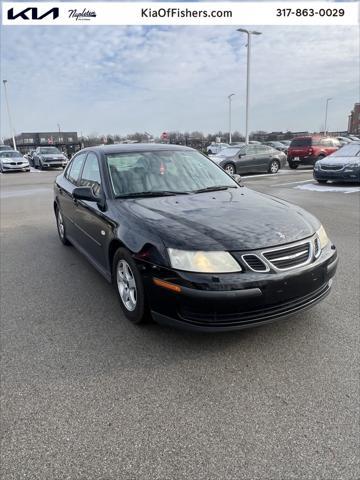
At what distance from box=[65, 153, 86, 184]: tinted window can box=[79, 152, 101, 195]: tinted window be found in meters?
0.27

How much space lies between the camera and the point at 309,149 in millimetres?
20094

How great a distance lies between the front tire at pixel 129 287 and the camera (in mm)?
2965

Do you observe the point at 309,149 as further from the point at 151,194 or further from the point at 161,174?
the point at 151,194

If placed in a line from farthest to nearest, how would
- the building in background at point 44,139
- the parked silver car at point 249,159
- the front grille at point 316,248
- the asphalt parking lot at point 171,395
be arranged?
1. the building in background at point 44,139
2. the parked silver car at point 249,159
3. the front grille at point 316,248
4. the asphalt parking lot at point 171,395

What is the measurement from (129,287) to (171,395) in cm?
108

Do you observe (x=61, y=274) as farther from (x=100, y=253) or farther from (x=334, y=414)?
(x=334, y=414)

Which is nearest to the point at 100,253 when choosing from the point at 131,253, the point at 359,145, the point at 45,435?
the point at 131,253

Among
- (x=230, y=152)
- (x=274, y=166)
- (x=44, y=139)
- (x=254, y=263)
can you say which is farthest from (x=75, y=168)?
(x=44, y=139)

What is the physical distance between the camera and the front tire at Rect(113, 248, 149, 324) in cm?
296

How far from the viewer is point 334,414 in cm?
224

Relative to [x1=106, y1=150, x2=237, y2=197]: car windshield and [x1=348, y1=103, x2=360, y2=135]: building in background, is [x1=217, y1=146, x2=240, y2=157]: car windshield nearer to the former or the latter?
[x1=106, y1=150, x2=237, y2=197]: car windshield

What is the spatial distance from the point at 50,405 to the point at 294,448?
4.87 feet

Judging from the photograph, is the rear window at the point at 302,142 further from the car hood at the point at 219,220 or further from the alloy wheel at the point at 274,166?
the car hood at the point at 219,220

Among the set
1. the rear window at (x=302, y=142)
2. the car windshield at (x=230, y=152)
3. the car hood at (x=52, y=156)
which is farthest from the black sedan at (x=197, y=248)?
the car hood at (x=52, y=156)
